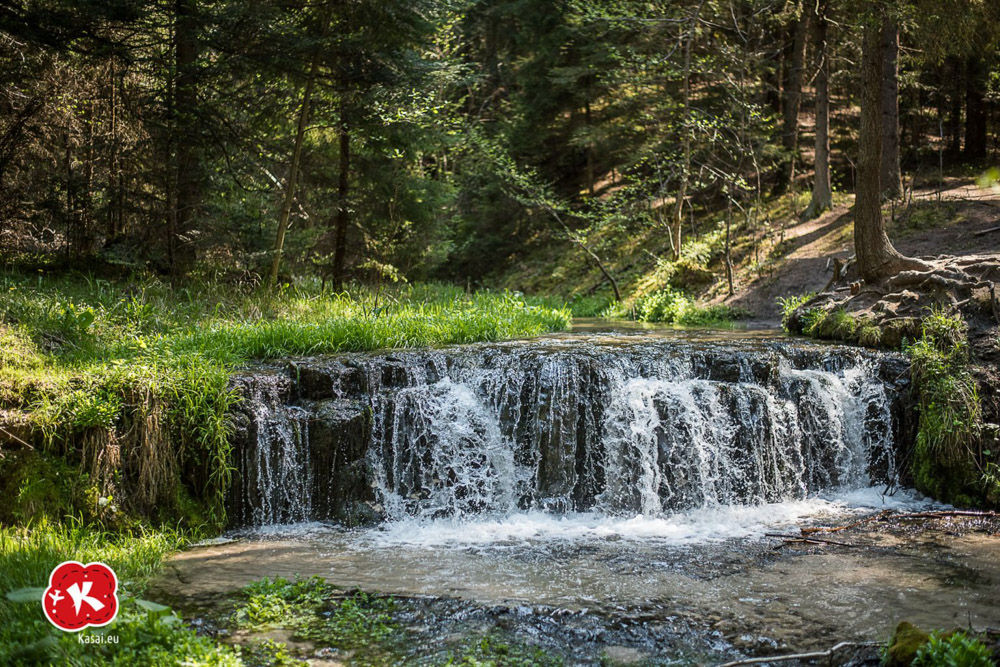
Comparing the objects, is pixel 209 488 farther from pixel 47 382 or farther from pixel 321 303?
pixel 321 303

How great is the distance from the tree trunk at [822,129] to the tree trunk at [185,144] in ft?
43.9

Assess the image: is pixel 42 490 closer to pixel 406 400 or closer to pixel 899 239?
pixel 406 400

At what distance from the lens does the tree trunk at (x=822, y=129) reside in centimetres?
1797

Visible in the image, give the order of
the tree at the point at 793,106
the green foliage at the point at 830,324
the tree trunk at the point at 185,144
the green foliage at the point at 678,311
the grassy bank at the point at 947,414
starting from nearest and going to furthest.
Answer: the grassy bank at the point at 947,414
the green foliage at the point at 830,324
the tree trunk at the point at 185,144
the green foliage at the point at 678,311
the tree at the point at 793,106

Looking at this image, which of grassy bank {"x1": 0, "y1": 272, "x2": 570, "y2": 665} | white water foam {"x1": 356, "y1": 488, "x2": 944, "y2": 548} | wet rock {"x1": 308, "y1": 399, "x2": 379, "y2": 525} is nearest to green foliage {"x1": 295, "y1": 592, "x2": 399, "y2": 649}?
grassy bank {"x1": 0, "y1": 272, "x2": 570, "y2": 665}

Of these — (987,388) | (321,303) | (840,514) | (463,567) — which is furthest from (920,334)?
(321,303)

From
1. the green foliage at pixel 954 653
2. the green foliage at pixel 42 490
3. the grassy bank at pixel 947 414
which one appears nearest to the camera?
the green foliage at pixel 954 653

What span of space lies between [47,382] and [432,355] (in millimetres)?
4009

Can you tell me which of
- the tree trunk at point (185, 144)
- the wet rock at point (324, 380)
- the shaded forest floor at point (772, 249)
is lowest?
the wet rock at point (324, 380)

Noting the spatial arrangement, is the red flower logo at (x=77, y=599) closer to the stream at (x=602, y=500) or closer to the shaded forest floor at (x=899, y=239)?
the stream at (x=602, y=500)

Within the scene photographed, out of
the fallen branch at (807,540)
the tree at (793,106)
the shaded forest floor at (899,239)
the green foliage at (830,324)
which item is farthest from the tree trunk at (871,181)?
the tree at (793,106)

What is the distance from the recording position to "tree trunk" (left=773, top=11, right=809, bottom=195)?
19.3m

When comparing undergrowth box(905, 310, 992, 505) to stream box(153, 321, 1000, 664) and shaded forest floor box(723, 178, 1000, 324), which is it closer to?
stream box(153, 321, 1000, 664)

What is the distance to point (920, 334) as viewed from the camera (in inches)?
384
